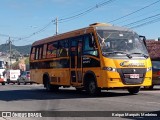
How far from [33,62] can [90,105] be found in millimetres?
12044

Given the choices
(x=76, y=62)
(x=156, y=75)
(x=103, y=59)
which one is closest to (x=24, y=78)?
(x=156, y=75)

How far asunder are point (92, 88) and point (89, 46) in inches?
74.2

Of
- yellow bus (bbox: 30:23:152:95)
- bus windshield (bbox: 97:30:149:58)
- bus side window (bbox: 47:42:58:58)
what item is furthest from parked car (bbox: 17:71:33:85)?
bus windshield (bbox: 97:30:149:58)

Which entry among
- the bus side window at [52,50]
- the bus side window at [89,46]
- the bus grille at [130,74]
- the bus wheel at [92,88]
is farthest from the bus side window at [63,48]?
the bus grille at [130,74]

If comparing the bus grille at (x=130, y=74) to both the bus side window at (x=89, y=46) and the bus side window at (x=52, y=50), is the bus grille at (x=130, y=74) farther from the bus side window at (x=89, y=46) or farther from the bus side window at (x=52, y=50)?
the bus side window at (x=52, y=50)

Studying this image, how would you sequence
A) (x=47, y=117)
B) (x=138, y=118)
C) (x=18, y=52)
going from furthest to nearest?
(x=18, y=52) < (x=47, y=117) < (x=138, y=118)

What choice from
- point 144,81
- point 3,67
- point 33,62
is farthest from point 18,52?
point 144,81

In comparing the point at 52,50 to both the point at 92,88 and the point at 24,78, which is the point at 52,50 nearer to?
the point at 92,88

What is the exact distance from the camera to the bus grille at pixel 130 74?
17.4 meters

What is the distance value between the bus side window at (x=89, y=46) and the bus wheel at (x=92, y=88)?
4.32 feet

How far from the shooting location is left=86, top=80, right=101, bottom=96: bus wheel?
18.1 m

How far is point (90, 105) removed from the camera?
47.9 ft

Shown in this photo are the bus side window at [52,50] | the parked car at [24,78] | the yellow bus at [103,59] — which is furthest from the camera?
the parked car at [24,78]

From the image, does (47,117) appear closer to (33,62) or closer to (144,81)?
(144,81)
